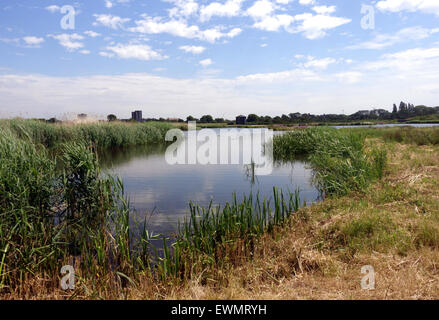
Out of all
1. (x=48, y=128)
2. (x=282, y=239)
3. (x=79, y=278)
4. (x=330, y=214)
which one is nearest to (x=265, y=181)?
(x=330, y=214)

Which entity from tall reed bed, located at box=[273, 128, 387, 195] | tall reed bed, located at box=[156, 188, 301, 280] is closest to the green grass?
tall reed bed, located at box=[156, 188, 301, 280]

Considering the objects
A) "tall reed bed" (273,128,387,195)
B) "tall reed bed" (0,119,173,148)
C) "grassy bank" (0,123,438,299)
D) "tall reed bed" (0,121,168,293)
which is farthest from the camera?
"tall reed bed" (0,119,173,148)

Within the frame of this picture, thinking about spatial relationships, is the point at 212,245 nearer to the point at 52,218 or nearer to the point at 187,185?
the point at 52,218

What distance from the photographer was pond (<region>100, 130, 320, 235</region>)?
8.16 meters

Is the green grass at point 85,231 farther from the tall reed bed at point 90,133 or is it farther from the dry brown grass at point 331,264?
the tall reed bed at point 90,133

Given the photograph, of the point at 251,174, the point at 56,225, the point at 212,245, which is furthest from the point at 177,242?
the point at 251,174

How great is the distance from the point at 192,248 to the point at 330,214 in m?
3.23

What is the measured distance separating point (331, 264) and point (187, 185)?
766cm

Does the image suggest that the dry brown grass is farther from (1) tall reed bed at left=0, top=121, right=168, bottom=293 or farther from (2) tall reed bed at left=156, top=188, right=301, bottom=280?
(1) tall reed bed at left=0, top=121, right=168, bottom=293

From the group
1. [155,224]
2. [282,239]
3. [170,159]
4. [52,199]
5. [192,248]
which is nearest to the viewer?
[192,248]

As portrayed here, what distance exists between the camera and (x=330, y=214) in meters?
6.75

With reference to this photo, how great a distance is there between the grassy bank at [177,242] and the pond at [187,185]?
1.04 m

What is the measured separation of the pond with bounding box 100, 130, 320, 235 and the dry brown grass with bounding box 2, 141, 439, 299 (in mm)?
1769
